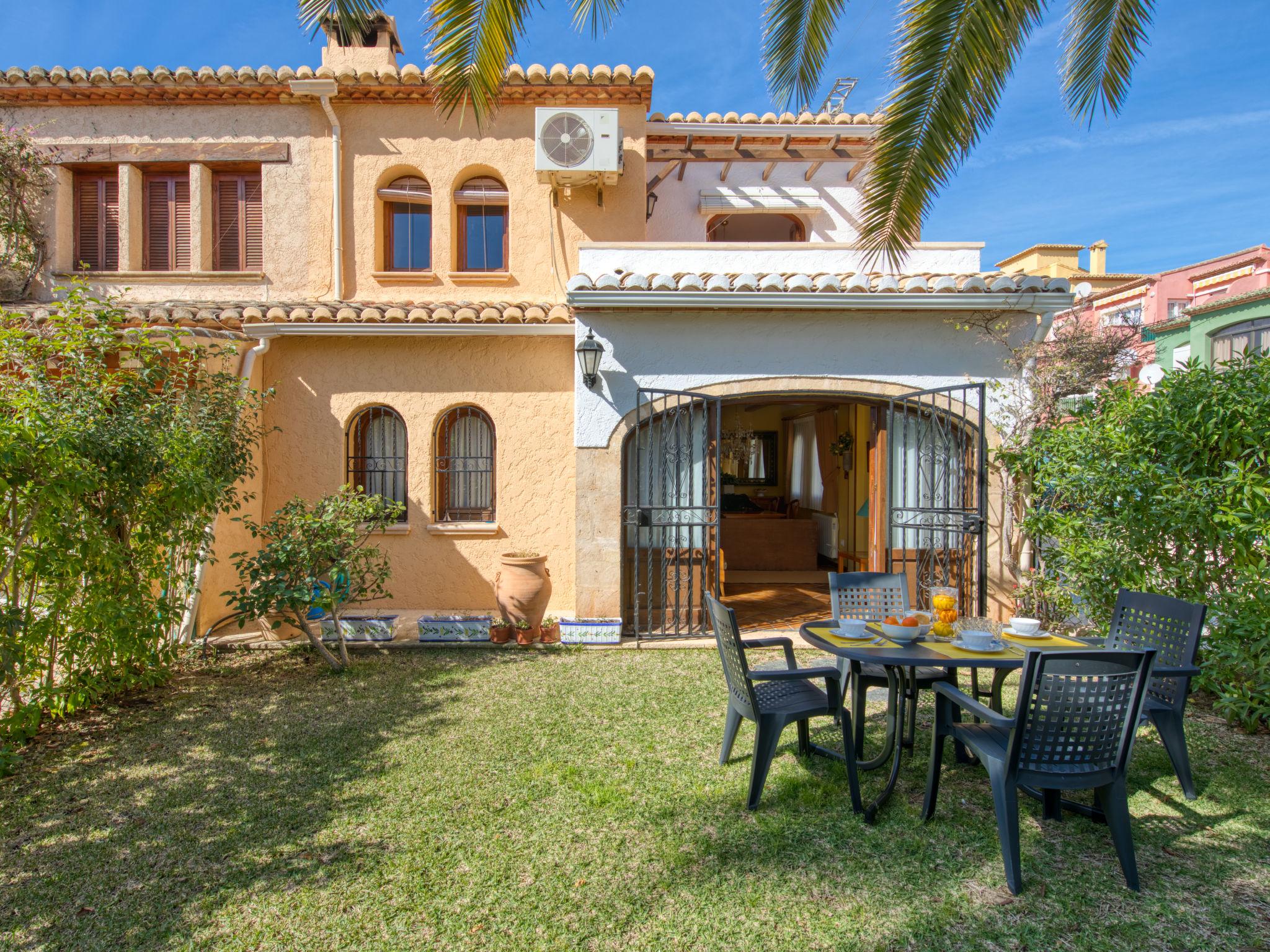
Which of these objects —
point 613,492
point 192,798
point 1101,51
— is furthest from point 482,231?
point 192,798

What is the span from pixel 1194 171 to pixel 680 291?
5.31m

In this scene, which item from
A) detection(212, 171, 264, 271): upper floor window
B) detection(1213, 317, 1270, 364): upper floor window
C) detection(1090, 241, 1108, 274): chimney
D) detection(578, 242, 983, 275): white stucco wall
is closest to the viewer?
detection(578, 242, 983, 275): white stucco wall

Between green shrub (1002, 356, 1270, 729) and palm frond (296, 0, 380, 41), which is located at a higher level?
palm frond (296, 0, 380, 41)

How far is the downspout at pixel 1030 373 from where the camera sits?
768cm

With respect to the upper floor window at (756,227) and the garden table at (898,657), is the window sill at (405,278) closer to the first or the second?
the upper floor window at (756,227)

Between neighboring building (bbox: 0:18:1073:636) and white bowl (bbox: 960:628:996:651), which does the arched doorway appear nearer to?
neighboring building (bbox: 0:18:1073:636)

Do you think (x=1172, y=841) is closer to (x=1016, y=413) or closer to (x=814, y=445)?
(x=1016, y=413)

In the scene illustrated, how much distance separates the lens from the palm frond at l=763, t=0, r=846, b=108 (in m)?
4.71

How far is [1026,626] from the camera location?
4535 mm

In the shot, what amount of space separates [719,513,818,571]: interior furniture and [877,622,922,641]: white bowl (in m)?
8.94

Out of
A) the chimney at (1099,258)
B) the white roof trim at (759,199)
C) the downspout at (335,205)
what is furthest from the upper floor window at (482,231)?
the chimney at (1099,258)

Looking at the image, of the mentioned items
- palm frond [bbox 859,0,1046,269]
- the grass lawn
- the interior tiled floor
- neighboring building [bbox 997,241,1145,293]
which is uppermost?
neighboring building [bbox 997,241,1145,293]

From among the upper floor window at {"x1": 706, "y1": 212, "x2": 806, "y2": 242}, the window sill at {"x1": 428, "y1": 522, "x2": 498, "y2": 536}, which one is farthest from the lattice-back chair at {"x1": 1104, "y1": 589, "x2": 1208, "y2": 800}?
the upper floor window at {"x1": 706, "y1": 212, "x2": 806, "y2": 242}

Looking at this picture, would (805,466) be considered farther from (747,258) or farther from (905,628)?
(905,628)
